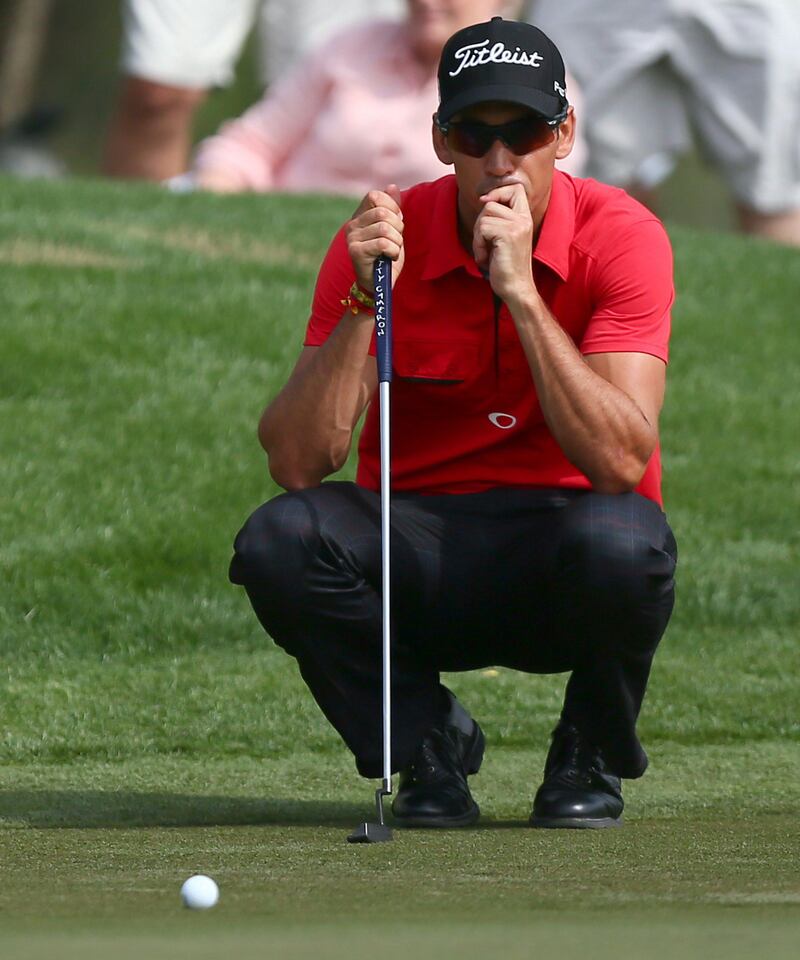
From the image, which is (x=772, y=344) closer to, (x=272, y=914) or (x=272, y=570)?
(x=272, y=570)

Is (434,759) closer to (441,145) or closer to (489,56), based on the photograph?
(441,145)

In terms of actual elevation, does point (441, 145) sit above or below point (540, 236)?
above

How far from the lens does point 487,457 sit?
433cm

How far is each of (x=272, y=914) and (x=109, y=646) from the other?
10.4 ft

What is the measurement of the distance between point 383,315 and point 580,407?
0.41 meters

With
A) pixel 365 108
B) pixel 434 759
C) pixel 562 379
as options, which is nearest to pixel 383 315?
pixel 562 379

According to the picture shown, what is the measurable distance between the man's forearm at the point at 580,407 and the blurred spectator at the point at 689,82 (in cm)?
748

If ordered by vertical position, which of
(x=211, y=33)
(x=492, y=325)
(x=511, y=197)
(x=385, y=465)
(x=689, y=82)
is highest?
(x=211, y=33)

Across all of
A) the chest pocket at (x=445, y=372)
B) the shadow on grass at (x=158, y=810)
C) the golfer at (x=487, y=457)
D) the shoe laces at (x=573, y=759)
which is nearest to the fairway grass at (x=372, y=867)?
the shadow on grass at (x=158, y=810)

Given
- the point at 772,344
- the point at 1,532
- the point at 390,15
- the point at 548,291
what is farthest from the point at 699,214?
the point at 548,291

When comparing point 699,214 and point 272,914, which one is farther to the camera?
point 699,214

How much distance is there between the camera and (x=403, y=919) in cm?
283

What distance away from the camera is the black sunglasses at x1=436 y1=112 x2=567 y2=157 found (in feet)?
13.5

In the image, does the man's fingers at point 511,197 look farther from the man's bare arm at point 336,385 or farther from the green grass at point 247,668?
the green grass at point 247,668
